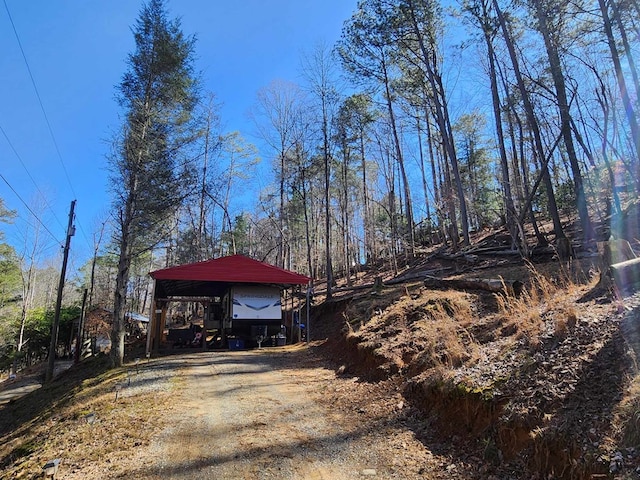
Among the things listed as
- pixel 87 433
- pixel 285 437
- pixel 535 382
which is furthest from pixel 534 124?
pixel 87 433

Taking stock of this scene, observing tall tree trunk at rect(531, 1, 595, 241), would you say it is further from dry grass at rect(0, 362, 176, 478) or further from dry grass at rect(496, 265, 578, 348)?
dry grass at rect(0, 362, 176, 478)

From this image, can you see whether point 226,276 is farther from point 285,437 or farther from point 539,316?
point 539,316

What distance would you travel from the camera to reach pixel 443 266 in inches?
622

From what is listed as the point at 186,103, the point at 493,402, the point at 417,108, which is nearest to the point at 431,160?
the point at 417,108

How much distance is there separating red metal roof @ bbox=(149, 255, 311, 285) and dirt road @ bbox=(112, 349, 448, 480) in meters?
6.66

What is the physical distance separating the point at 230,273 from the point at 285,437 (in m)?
9.96

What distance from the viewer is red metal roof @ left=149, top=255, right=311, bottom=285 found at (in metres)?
13.2

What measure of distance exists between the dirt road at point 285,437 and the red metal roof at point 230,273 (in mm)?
6660

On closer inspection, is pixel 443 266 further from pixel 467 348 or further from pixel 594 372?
pixel 594 372

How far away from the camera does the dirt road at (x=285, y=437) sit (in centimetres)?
356

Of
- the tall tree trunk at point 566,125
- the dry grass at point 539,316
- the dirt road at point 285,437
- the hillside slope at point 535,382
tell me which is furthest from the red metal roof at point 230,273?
the tall tree trunk at point 566,125

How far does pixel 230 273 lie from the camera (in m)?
13.8

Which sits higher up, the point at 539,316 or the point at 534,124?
the point at 534,124

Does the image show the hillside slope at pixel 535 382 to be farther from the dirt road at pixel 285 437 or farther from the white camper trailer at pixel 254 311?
the white camper trailer at pixel 254 311
